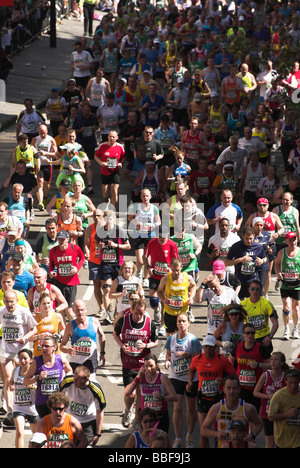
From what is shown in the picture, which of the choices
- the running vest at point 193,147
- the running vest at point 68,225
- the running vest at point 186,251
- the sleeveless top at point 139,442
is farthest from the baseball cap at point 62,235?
the running vest at point 193,147

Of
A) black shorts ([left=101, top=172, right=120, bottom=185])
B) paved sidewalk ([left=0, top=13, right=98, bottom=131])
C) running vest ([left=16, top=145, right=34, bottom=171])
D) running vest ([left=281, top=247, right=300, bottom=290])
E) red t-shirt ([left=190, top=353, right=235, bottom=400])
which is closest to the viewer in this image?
red t-shirt ([left=190, top=353, right=235, bottom=400])

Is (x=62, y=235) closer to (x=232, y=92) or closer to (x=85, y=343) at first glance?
(x=85, y=343)

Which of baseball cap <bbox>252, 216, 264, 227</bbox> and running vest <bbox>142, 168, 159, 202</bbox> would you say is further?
running vest <bbox>142, 168, 159, 202</bbox>

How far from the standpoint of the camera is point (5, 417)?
482 inches

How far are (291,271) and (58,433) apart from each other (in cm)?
544

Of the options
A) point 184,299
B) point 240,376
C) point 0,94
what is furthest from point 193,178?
point 0,94

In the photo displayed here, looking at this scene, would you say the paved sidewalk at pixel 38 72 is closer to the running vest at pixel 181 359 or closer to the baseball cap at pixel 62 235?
the baseball cap at pixel 62 235

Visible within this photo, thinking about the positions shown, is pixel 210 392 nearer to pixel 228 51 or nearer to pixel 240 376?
pixel 240 376

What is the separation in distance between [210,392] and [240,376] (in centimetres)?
54

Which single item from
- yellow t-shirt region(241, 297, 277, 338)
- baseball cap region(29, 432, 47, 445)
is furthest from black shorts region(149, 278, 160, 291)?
baseball cap region(29, 432, 47, 445)

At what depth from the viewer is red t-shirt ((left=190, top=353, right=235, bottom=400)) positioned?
1120 cm

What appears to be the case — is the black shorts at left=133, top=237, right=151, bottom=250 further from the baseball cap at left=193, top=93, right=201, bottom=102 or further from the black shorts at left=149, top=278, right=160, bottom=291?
the baseball cap at left=193, top=93, right=201, bottom=102

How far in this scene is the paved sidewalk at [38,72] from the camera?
1096 inches

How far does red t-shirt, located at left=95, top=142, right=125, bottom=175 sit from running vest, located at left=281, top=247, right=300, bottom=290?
568cm
